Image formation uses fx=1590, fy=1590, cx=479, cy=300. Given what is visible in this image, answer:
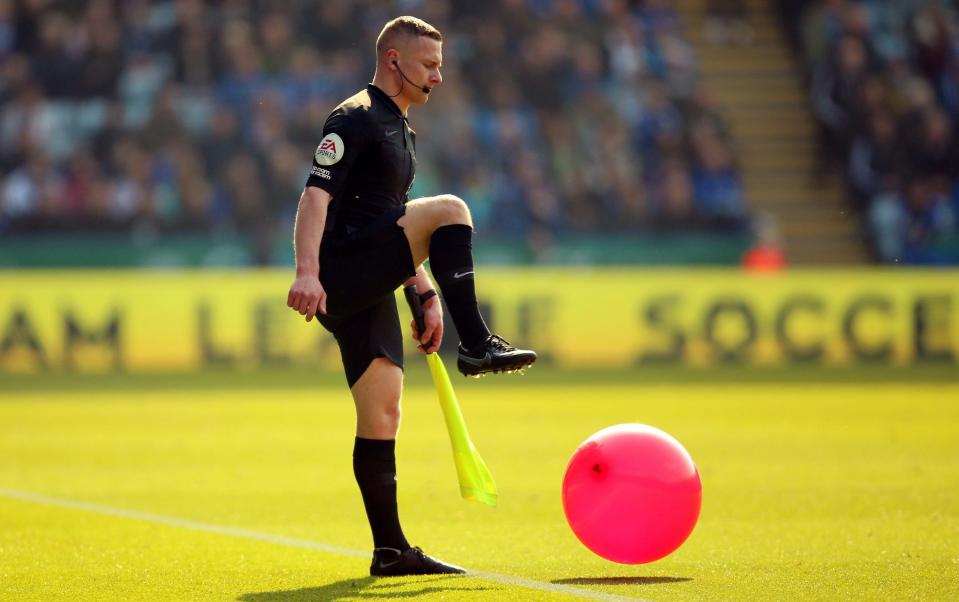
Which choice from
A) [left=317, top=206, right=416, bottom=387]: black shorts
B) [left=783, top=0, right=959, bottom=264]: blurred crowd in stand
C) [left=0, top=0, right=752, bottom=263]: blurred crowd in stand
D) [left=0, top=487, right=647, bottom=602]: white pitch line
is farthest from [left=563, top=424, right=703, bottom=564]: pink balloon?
[left=783, top=0, right=959, bottom=264]: blurred crowd in stand

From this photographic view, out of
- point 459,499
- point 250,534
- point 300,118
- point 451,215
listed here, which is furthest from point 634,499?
point 300,118

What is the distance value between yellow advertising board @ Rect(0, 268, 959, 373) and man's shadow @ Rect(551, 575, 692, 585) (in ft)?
43.2

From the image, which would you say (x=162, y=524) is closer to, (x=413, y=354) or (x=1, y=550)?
(x=1, y=550)

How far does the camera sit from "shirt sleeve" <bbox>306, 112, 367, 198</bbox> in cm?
596

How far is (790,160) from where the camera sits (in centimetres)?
2653

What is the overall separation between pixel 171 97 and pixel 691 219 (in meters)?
7.87

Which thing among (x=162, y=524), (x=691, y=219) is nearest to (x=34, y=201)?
(x=691, y=219)

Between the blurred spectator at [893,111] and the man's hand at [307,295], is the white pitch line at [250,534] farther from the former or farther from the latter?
the blurred spectator at [893,111]

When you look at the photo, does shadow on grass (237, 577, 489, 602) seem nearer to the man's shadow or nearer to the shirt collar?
the man's shadow

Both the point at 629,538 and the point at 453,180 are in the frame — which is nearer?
the point at 629,538

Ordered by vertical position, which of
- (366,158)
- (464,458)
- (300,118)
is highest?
(300,118)

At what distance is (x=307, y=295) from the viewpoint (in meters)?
5.78

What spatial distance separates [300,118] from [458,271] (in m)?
18.1

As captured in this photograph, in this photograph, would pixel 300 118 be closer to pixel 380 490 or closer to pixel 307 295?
pixel 380 490
